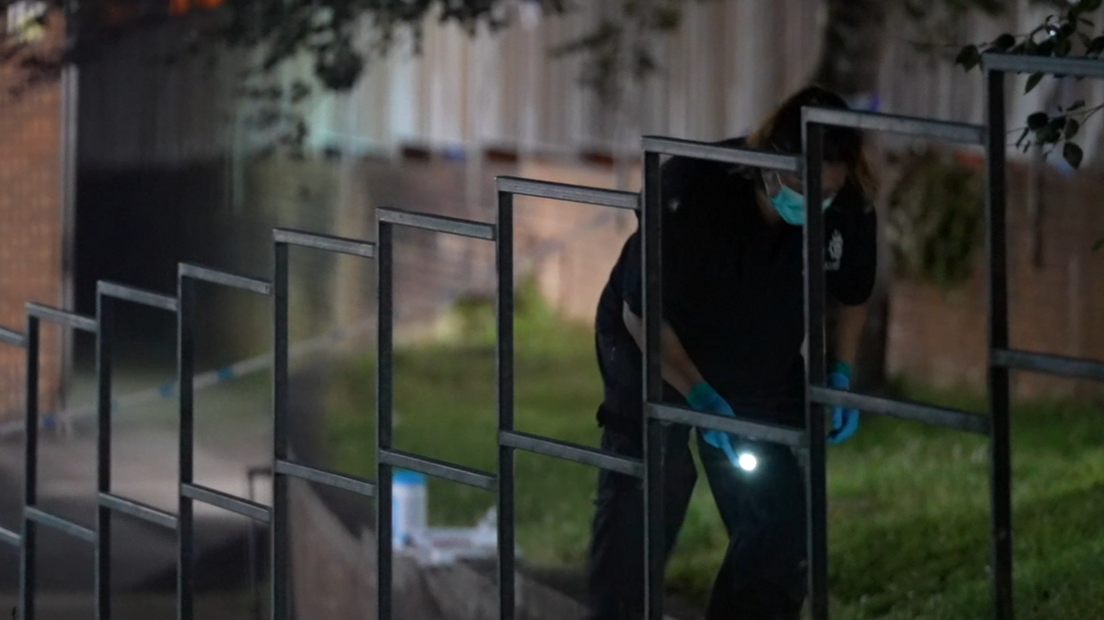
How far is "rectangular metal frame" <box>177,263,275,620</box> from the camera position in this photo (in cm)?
428

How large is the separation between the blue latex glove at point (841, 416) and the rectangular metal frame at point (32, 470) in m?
1.96

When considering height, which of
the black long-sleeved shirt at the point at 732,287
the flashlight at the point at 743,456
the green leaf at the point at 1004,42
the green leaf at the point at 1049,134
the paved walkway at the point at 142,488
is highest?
the green leaf at the point at 1004,42

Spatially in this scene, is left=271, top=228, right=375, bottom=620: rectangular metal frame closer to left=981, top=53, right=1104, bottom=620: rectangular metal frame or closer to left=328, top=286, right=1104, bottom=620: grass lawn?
left=981, top=53, right=1104, bottom=620: rectangular metal frame

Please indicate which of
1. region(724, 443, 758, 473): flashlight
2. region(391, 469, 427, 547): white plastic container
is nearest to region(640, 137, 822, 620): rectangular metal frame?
region(724, 443, 758, 473): flashlight

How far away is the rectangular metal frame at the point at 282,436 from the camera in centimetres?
404

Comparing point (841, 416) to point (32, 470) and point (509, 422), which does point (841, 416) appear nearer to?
point (509, 422)

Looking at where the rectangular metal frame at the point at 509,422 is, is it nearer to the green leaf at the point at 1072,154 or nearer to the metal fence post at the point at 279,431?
the metal fence post at the point at 279,431

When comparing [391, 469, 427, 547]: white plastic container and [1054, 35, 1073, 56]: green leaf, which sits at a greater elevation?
[1054, 35, 1073, 56]: green leaf

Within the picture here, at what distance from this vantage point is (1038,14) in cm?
920

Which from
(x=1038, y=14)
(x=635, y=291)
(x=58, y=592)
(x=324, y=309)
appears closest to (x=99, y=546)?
(x=635, y=291)

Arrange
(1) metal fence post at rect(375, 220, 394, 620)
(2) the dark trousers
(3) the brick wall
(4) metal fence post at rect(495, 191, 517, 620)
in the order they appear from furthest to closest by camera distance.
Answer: (3) the brick wall, (2) the dark trousers, (1) metal fence post at rect(375, 220, 394, 620), (4) metal fence post at rect(495, 191, 517, 620)

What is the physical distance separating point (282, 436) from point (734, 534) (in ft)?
3.80

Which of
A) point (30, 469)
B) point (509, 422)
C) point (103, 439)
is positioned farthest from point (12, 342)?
point (509, 422)

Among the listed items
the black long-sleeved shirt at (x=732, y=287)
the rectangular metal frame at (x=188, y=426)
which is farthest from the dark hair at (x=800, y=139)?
the rectangular metal frame at (x=188, y=426)
